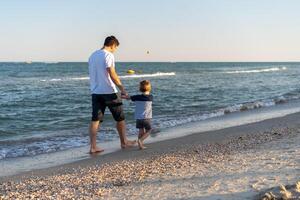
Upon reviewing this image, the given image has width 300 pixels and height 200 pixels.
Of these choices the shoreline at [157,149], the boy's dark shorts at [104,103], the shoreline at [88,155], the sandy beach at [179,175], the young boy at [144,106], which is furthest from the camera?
the young boy at [144,106]

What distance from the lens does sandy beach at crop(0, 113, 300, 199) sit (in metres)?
4.83

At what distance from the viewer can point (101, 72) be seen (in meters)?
7.86

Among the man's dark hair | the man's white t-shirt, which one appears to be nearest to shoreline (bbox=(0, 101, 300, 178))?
the man's white t-shirt

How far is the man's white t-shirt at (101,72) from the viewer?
25.7 feet

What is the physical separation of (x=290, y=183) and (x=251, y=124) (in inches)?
297

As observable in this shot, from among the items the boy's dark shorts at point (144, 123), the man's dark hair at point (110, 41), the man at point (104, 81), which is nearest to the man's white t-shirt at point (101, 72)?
the man at point (104, 81)

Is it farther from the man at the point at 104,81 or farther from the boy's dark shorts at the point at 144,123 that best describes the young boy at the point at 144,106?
the man at the point at 104,81

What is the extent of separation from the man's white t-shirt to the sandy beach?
122 cm

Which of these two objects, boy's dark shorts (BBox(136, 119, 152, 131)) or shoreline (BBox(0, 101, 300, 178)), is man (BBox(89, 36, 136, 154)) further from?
shoreline (BBox(0, 101, 300, 178))

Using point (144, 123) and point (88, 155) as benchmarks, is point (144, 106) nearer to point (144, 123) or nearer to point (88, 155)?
point (144, 123)

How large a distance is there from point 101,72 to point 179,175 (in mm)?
2902

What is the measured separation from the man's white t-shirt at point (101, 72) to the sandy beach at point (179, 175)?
3.99ft

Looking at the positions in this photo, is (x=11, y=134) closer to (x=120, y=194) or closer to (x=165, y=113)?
(x=165, y=113)

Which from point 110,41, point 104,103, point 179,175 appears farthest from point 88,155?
point 179,175
